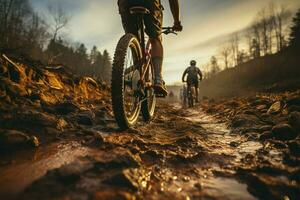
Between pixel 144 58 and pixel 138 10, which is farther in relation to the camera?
pixel 144 58

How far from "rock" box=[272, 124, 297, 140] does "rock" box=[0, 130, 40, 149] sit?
2.09 meters

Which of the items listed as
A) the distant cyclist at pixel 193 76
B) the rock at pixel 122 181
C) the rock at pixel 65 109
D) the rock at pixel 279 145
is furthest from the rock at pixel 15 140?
the distant cyclist at pixel 193 76

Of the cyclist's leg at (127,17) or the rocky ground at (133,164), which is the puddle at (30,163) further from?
the cyclist's leg at (127,17)

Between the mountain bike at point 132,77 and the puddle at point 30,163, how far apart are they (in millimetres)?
620

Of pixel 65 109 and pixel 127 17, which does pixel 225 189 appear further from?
pixel 65 109

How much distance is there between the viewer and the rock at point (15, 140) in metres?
1.63

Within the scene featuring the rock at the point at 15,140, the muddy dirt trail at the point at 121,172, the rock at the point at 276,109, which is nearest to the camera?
the muddy dirt trail at the point at 121,172

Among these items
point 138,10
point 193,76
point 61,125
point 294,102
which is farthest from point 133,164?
point 193,76

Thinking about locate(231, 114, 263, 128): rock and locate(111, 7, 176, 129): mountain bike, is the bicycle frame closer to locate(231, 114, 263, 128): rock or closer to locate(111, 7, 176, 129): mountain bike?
locate(111, 7, 176, 129): mountain bike

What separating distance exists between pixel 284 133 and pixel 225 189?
1348 mm

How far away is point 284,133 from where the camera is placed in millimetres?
2312

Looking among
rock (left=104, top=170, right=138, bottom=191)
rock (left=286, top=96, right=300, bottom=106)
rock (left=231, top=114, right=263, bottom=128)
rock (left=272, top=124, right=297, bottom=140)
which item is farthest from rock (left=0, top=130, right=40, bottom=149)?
rock (left=286, top=96, right=300, bottom=106)

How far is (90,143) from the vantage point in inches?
75.5

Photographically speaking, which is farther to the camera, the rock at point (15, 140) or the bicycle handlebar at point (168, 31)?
the bicycle handlebar at point (168, 31)
